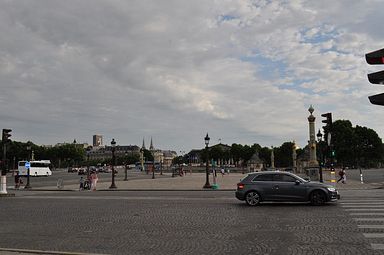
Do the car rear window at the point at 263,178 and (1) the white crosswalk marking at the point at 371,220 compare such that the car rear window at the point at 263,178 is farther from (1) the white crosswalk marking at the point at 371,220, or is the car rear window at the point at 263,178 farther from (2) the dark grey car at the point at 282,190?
(1) the white crosswalk marking at the point at 371,220

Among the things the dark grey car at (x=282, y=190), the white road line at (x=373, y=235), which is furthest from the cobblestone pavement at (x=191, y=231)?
the dark grey car at (x=282, y=190)

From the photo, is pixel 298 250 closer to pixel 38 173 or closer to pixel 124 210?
pixel 124 210

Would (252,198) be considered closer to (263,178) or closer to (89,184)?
(263,178)

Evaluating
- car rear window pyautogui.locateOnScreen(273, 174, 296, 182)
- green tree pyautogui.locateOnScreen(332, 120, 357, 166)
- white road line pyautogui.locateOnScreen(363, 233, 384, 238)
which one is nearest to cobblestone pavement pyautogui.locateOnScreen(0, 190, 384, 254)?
white road line pyautogui.locateOnScreen(363, 233, 384, 238)

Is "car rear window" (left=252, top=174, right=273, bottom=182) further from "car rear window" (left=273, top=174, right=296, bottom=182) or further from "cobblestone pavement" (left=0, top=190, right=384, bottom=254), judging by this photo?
"cobblestone pavement" (left=0, top=190, right=384, bottom=254)

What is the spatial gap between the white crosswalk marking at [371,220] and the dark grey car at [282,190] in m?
1.17

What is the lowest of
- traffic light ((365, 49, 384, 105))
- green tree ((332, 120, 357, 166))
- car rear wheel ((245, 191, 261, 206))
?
car rear wheel ((245, 191, 261, 206))

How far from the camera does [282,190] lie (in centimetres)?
1981

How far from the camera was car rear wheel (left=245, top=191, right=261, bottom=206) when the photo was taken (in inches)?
791

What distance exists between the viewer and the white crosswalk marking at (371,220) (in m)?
10.6

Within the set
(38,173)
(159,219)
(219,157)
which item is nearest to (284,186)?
(159,219)

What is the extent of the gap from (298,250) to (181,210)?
30.7 ft

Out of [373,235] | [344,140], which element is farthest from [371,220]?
[344,140]

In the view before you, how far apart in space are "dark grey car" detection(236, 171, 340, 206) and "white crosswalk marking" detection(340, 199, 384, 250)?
3.84 ft
